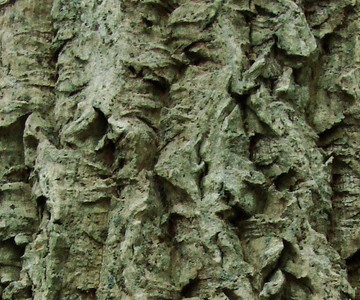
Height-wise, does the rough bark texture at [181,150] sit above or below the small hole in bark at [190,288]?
above

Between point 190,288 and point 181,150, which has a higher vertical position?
point 181,150

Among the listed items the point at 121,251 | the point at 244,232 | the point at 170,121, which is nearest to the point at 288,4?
the point at 170,121

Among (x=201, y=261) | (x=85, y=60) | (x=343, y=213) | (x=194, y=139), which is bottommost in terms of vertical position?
(x=201, y=261)

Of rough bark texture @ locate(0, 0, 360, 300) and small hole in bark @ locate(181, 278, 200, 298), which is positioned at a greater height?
rough bark texture @ locate(0, 0, 360, 300)

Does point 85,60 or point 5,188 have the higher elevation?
point 85,60

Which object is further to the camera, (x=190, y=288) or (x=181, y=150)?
(x=181, y=150)

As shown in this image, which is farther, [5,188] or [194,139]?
[5,188]

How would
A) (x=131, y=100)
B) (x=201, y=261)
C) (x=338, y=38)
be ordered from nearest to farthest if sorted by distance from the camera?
(x=201, y=261), (x=131, y=100), (x=338, y=38)

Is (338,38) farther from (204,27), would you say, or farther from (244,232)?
(244,232)
